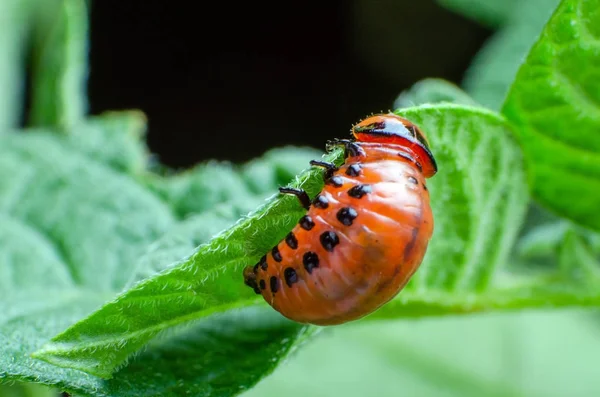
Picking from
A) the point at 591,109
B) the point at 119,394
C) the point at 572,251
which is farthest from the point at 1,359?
the point at 572,251

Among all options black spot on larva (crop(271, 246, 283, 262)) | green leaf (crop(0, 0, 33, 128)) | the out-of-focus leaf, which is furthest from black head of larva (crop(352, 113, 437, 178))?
green leaf (crop(0, 0, 33, 128))

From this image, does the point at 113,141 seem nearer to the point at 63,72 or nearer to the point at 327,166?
Answer: the point at 63,72

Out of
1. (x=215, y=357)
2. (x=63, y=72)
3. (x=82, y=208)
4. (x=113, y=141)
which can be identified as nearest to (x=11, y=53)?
(x=63, y=72)

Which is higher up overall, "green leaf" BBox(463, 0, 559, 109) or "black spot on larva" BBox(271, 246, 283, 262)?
"green leaf" BBox(463, 0, 559, 109)

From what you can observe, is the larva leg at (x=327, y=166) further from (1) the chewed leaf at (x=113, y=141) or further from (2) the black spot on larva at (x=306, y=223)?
(1) the chewed leaf at (x=113, y=141)

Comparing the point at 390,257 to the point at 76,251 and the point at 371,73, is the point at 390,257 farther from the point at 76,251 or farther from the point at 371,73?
the point at 371,73

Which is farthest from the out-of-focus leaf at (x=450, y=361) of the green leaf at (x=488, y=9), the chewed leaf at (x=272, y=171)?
the green leaf at (x=488, y=9)

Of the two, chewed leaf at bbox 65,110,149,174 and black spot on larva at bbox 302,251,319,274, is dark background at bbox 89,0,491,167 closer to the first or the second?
chewed leaf at bbox 65,110,149,174

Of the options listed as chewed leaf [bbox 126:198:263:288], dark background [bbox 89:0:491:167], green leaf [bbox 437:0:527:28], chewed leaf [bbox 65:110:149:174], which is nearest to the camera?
chewed leaf [bbox 126:198:263:288]
